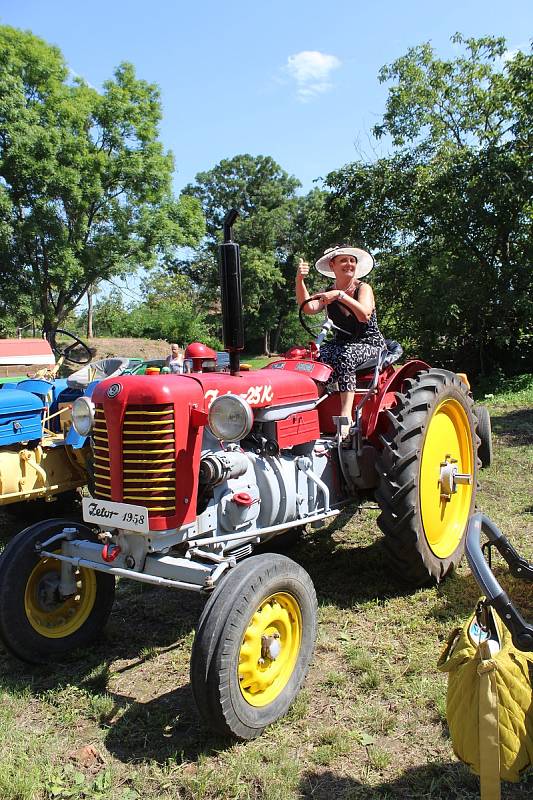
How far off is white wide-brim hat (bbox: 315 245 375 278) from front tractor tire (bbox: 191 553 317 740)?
205 centimetres

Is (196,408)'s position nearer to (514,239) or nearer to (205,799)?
(205,799)

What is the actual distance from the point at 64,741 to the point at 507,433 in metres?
6.56

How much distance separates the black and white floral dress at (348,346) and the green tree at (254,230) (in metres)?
27.2

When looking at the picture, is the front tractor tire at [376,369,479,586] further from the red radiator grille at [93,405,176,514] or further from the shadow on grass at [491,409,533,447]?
the shadow on grass at [491,409,533,447]

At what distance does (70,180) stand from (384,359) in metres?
13.2

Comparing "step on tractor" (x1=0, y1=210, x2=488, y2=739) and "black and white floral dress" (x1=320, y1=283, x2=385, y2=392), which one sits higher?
"black and white floral dress" (x1=320, y1=283, x2=385, y2=392)

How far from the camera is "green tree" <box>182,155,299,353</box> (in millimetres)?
32500

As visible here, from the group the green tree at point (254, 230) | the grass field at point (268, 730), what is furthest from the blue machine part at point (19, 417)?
the green tree at point (254, 230)

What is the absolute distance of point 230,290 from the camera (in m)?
2.90

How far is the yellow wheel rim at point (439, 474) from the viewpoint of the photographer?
3.80m

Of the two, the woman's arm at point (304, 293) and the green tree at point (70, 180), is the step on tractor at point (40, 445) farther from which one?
the green tree at point (70, 180)

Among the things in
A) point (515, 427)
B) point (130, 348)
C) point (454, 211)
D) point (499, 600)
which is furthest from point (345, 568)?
point (130, 348)

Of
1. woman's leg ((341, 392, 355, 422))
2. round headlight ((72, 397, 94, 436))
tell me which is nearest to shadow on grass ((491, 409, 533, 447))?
woman's leg ((341, 392, 355, 422))

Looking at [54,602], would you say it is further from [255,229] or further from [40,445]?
[255,229]
